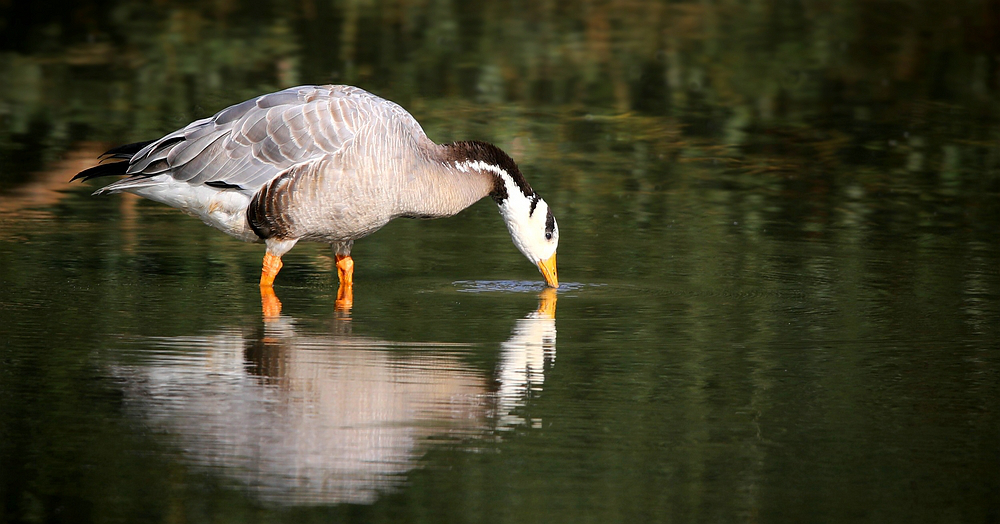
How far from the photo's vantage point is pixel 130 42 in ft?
82.3

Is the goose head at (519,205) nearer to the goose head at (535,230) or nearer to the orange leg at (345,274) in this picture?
the goose head at (535,230)

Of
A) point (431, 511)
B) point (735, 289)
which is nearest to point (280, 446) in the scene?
point (431, 511)

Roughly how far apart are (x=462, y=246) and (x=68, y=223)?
11.9ft

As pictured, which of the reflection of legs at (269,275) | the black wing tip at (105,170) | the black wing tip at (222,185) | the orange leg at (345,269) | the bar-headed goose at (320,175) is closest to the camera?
the bar-headed goose at (320,175)

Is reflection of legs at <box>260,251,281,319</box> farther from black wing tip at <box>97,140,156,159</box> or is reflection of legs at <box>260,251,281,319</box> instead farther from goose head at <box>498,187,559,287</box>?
goose head at <box>498,187,559,287</box>

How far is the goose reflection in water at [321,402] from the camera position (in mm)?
6375

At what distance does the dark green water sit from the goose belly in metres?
0.45

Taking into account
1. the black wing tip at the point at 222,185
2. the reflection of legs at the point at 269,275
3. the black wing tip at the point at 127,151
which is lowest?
the reflection of legs at the point at 269,275

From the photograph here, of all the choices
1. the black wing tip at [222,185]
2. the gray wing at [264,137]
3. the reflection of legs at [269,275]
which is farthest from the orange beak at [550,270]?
the black wing tip at [222,185]

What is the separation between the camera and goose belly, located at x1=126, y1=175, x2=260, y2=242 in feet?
34.4

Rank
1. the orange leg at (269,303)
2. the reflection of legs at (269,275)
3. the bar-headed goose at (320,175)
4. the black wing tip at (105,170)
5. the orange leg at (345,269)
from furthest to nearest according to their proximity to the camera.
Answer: the orange leg at (345,269) → the black wing tip at (105,170) → the reflection of legs at (269,275) → the bar-headed goose at (320,175) → the orange leg at (269,303)

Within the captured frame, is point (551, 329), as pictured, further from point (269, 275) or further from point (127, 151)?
point (127, 151)

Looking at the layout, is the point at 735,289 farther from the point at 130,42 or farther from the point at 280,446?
the point at 130,42

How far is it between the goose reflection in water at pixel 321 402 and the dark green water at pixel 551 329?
25mm
